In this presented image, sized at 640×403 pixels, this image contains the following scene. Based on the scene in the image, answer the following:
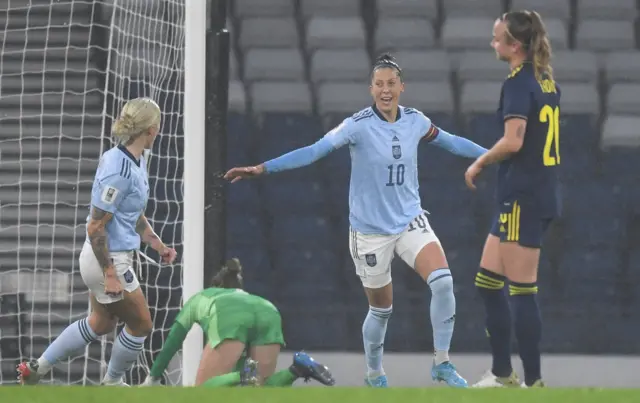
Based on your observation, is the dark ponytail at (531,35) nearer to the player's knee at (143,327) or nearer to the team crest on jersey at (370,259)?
the team crest on jersey at (370,259)

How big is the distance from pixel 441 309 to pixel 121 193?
1.42 meters

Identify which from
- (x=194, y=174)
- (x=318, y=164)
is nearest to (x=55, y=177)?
(x=318, y=164)

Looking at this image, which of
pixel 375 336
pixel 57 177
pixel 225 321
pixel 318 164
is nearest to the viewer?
pixel 225 321

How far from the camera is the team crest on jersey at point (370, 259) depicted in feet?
20.0

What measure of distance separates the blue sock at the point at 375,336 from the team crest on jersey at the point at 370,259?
221 mm

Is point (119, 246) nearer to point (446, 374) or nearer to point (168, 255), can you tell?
point (168, 255)

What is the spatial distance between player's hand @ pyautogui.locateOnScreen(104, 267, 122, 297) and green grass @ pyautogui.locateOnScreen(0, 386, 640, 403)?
146 centimetres

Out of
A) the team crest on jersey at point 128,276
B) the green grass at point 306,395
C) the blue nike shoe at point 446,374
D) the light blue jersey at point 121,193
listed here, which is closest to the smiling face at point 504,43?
the blue nike shoe at point 446,374

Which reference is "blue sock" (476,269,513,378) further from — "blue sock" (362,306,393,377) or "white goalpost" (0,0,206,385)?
"white goalpost" (0,0,206,385)

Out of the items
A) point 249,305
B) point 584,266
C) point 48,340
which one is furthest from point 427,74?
point 249,305

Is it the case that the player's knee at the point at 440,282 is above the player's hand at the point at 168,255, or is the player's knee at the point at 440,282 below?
below

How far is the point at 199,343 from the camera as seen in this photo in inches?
259

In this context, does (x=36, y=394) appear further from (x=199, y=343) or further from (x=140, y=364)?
(x=140, y=364)

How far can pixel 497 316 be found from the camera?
18.2ft
